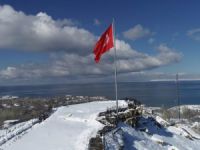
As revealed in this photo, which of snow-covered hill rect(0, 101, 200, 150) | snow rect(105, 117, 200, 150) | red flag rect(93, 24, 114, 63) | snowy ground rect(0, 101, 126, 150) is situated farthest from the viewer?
red flag rect(93, 24, 114, 63)

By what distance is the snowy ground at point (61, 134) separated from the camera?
21.4m

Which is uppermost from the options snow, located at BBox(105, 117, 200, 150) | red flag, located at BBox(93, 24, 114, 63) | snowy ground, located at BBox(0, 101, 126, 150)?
red flag, located at BBox(93, 24, 114, 63)

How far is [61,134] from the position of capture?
24.8m

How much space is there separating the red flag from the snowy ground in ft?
18.5

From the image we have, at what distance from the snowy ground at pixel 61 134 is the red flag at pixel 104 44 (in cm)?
565

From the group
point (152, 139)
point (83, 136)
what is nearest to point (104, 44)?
point (83, 136)

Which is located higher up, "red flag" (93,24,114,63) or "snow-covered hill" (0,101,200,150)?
"red flag" (93,24,114,63)

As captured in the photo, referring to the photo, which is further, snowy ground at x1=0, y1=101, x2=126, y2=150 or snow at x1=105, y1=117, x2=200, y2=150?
snow at x1=105, y1=117, x2=200, y2=150

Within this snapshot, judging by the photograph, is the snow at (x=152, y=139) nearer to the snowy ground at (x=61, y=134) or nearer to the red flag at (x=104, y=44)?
the snowy ground at (x=61, y=134)

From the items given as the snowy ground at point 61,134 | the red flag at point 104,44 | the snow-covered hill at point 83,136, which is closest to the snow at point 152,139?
the snow-covered hill at point 83,136

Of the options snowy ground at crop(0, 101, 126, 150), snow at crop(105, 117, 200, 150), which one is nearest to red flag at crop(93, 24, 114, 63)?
snowy ground at crop(0, 101, 126, 150)

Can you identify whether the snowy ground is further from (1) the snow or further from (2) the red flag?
(2) the red flag

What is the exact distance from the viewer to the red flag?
961 inches

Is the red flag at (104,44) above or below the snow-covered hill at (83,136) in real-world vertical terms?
above
